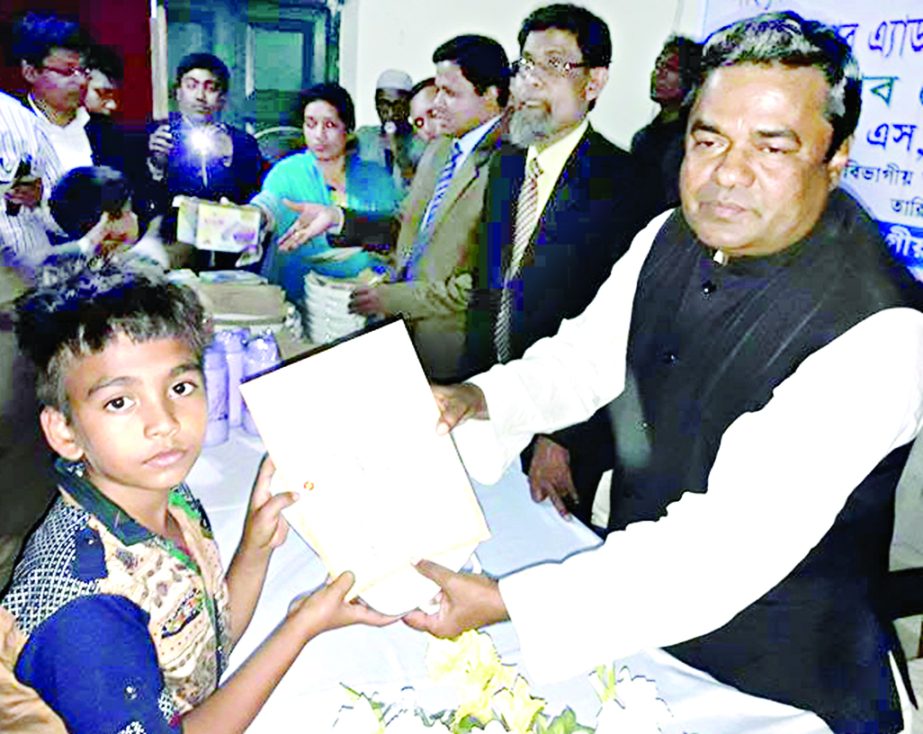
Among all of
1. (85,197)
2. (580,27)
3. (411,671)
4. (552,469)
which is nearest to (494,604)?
(411,671)

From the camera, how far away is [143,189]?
2.42 metres

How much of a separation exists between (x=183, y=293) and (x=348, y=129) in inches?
57.7

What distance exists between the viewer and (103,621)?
0.92m

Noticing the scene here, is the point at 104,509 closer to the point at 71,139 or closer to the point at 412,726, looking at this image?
the point at 412,726

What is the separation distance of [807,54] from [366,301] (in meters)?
1.60

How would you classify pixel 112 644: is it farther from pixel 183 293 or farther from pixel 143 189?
pixel 143 189

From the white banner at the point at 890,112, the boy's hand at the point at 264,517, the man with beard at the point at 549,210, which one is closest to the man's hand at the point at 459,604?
the boy's hand at the point at 264,517

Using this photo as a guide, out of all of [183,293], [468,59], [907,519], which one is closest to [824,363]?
[183,293]

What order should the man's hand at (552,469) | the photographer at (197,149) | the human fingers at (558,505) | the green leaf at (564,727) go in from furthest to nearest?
the photographer at (197,149) → the man's hand at (552,469) → the human fingers at (558,505) → the green leaf at (564,727)

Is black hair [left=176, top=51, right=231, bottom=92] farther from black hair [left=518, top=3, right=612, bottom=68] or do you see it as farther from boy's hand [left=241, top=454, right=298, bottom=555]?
boy's hand [left=241, top=454, right=298, bottom=555]

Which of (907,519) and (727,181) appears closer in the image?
(727,181)

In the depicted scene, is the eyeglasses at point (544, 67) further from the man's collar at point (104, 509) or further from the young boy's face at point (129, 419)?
the man's collar at point (104, 509)

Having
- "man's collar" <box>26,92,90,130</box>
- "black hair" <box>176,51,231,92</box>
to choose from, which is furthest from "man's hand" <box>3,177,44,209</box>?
"black hair" <box>176,51,231,92</box>

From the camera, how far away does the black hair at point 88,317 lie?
3.50 feet
